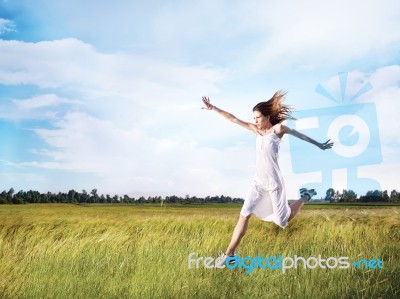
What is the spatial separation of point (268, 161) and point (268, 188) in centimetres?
35

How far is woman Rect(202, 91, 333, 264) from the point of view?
616 centimetres

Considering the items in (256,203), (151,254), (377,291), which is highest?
(256,203)

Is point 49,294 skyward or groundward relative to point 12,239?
groundward

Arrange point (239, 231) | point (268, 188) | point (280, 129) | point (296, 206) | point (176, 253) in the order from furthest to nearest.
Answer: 1. point (176, 253)
2. point (296, 206)
3. point (239, 231)
4. point (268, 188)
5. point (280, 129)

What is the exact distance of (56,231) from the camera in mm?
8016

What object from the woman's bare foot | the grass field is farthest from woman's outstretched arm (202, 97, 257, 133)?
the grass field

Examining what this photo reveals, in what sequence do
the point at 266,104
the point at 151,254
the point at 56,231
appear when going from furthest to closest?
the point at 56,231
the point at 151,254
the point at 266,104

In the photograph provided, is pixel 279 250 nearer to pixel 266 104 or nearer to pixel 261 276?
pixel 261 276

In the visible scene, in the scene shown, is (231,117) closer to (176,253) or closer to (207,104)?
(207,104)

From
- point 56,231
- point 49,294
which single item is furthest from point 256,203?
point 56,231

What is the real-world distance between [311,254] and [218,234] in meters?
1.35

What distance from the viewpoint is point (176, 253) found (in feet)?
22.8

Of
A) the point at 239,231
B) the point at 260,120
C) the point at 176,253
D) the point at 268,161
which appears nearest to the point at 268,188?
the point at 268,161

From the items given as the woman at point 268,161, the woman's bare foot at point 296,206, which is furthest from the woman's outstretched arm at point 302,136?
the woman's bare foot at point 296,206
